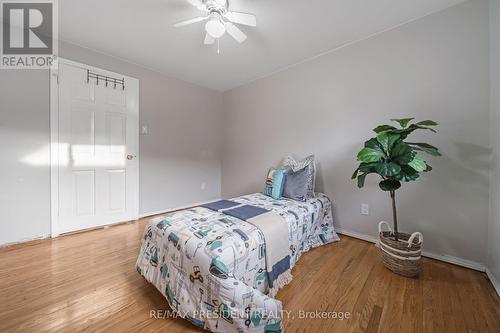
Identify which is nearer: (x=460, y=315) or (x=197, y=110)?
(x=460, y=315)

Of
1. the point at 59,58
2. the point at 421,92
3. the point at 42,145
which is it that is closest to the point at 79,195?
the point at 42,145

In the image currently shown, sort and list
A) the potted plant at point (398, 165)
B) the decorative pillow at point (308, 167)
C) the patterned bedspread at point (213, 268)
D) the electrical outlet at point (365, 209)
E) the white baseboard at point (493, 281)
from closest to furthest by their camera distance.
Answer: the patterned bedspread at point (213, 268) < the white baseboard at point (493, 281) < the potted plant at point (398, 165) < the electrical outlet at point (365, 209) < the decorative pillow at point (308, 167)

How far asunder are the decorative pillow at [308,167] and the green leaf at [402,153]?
37.0 inches

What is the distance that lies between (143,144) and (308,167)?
255 centimetres

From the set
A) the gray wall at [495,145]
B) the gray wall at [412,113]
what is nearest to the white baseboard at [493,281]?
the gray wall at [495,145]

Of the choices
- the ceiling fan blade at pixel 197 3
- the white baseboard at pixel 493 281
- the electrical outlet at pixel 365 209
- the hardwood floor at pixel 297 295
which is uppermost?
the ceiling fan blade at pixel 197 3

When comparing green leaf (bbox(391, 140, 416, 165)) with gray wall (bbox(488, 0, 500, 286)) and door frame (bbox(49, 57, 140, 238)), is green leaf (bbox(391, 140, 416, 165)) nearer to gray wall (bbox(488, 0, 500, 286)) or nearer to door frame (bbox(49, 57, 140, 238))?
gray wall (bbox(488, 0, 500, 286))

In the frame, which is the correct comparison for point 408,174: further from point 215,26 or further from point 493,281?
point 215,26

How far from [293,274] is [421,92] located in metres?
2.20

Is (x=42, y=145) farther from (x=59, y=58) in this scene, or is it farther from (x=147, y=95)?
(x=147, y=95)

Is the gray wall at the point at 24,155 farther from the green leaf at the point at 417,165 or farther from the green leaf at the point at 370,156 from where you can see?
the green leaf at the point at 417,165

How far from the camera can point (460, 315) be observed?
4.10ft

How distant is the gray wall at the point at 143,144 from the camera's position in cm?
213

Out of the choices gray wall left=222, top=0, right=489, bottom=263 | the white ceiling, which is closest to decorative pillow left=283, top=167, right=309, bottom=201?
gray wall left=222, top=0, right=489, bottom=263
